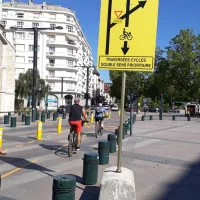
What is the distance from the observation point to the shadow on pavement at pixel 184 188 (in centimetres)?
582

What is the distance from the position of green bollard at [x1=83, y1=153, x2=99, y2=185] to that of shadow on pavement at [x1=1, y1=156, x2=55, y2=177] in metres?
1.22

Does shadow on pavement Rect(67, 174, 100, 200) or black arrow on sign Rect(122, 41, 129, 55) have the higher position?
black arrow on sign Rect(122, 41, 129, 55)

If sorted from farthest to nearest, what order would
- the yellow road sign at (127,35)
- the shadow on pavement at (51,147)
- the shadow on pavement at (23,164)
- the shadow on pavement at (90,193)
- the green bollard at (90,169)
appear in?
the shadow on pavement at (51,147) → the shadow on pavement at (23,164) → the green bollard at (90,169) → the shadow on pavement at (90,193) → the yellow road sign at (127,35)

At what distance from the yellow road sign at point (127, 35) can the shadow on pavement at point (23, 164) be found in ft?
11.7

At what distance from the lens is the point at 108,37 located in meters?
4.99

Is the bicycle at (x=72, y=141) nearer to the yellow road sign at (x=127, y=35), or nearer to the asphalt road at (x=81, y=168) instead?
the asphalt road at (x=81, y=168)

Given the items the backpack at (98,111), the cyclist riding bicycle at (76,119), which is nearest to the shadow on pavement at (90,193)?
the cyclist riding bicycle at (76,119)

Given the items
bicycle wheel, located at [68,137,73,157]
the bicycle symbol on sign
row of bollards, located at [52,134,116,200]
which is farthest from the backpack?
the bicycle symbol on sign

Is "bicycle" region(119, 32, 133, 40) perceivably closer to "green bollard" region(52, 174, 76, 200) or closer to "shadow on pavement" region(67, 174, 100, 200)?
"green bollard" region(52, 174, 76, 200)

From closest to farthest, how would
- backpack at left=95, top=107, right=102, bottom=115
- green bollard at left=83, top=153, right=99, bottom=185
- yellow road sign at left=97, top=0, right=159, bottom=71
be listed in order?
yellow road sign at left=97, top=0, right=159, bottom=71, green bollard at left=83, top=153, right=99, bottom=185, backpack at left=95, top=107, right=102, bottom=115

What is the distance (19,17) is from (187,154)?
63691mm

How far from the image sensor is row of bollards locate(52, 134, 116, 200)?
14.9 feet

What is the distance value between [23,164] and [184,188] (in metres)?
4.25

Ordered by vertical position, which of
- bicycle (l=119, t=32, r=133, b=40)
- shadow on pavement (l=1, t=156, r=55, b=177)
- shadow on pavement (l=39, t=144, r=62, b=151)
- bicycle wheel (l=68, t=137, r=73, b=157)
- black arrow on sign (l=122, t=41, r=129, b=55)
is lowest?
shadow on pavement (l=1, t=156, r=55, b=177)
